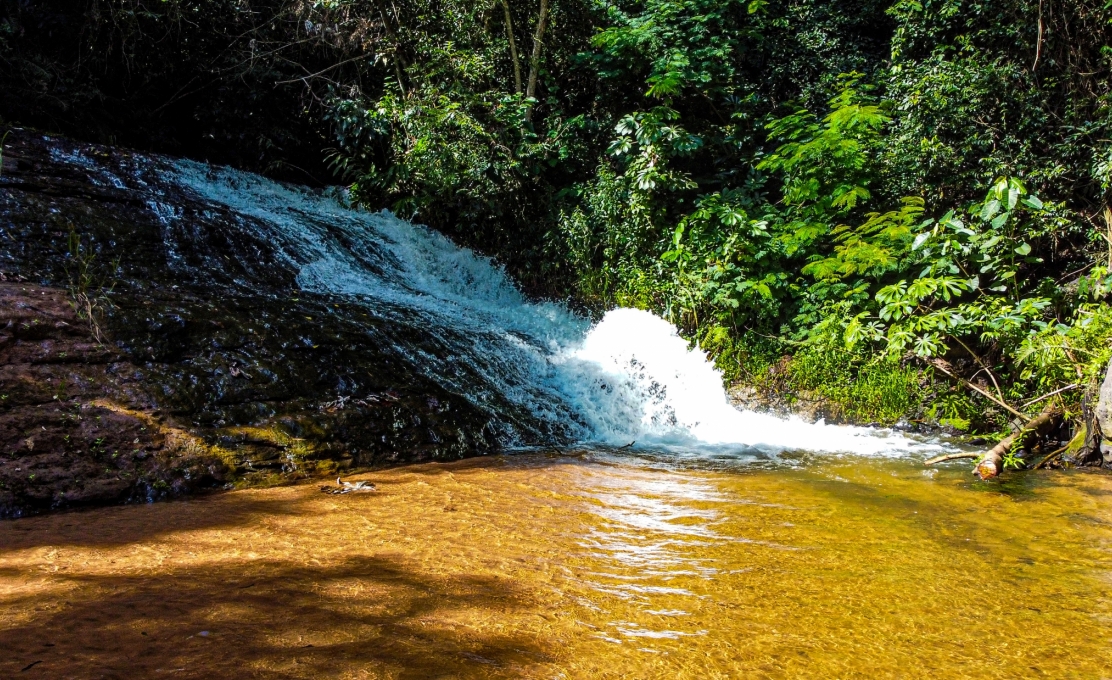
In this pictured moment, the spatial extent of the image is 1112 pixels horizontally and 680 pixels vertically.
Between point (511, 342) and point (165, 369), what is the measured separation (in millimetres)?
3357

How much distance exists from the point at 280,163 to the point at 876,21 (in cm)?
969

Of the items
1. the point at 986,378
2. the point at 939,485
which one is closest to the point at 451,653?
the point at 939,485

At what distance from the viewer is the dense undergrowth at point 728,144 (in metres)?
6.74

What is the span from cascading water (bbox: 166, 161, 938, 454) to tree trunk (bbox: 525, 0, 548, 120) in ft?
8.68

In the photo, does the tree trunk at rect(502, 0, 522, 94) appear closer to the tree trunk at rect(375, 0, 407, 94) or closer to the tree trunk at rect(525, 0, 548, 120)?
the tree trunk at rect(525, 0, 548, 120)

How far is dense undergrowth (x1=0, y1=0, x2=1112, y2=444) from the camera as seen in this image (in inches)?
265

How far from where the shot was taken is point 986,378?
21.9 feet

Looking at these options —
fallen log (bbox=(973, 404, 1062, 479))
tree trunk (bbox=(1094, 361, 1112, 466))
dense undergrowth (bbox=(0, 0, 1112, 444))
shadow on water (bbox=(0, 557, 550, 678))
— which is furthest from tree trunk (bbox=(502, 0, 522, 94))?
shadow on water (bbox=(0, 557, 550, 678))

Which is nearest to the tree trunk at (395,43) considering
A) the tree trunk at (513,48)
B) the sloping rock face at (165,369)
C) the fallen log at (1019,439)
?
the tree trunk at (513,48)

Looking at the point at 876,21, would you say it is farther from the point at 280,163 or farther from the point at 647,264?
the point at 280,163

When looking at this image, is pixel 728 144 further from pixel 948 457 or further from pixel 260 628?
pixel 260 628

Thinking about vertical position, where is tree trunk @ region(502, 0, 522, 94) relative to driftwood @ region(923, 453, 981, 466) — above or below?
above

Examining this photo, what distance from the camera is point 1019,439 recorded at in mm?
5117

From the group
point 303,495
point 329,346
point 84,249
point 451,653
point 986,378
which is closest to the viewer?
point 451,653
